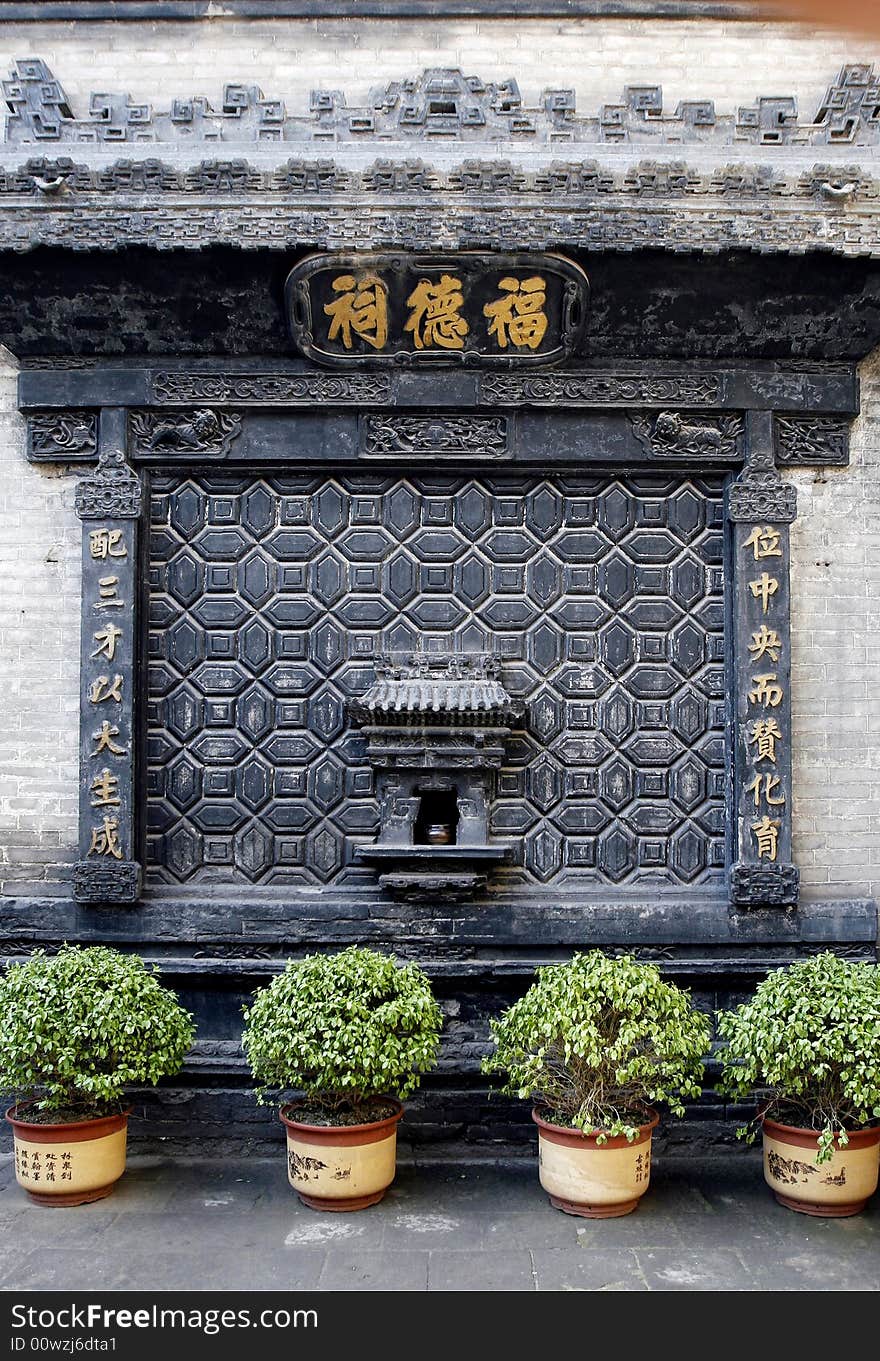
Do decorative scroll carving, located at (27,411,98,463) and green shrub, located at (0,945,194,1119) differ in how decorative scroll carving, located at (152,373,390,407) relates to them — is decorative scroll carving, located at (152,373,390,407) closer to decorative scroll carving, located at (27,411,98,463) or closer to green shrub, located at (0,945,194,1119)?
decorative scroll carving, located at (27,411,98,463)

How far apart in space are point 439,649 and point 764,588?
2060 mm

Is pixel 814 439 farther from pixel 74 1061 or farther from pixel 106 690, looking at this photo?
pixel 74 1061

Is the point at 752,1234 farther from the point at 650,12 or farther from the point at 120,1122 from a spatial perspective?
the point at 650,12

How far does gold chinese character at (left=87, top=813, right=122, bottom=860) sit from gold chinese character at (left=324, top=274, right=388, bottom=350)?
3.26 metres

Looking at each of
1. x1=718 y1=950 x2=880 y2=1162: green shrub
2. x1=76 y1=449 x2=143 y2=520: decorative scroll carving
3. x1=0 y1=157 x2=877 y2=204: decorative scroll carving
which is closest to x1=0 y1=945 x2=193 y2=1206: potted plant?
x1=76 y1=449 x2=143 y2=520: decorative scroll carving

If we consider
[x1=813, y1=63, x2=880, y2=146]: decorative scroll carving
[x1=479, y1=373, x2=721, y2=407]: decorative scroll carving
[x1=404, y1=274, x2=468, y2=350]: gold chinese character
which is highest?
[x1=813, y1=63, x2=880, y2=146]: decorative scroll carving

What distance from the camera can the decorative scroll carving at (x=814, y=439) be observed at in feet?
22.0

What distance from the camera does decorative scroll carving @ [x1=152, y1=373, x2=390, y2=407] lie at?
21.8 feet

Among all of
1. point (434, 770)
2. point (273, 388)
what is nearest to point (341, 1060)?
point (434, 770)

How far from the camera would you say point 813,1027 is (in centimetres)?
521

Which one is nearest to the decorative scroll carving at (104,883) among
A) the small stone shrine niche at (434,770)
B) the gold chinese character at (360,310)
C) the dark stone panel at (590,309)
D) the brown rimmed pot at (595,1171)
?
the small stone shrine niche at (434,770)

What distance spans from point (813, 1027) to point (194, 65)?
6.91m

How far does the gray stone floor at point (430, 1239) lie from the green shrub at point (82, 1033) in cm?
63

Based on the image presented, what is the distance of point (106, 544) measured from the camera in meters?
6.61
